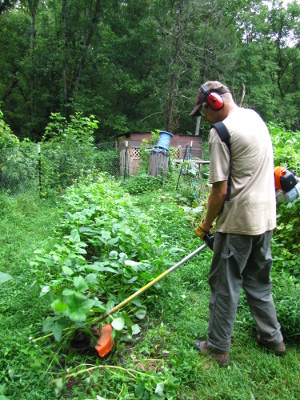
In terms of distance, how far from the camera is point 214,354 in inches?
86.7

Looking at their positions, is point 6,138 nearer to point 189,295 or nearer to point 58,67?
point 189,295

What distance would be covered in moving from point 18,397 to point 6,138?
→ 5.72 metres

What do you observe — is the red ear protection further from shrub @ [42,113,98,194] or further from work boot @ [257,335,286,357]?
shrub @ [42,113,98,194]

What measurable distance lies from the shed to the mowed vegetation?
19.5ft

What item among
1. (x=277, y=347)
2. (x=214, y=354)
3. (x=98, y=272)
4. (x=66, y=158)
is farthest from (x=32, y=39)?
(x=277, y=347)

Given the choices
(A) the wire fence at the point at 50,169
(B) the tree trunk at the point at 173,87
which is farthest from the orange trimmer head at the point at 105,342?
(B) the tree trunk at the point at 173,87

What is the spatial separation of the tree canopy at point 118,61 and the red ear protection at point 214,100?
17.8 meters

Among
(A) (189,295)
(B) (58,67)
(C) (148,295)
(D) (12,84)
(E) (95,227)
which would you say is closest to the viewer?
(C) (148,295)

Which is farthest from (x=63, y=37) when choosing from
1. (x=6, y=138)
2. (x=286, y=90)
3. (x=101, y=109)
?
(x=286, y=90)

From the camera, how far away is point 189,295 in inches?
120

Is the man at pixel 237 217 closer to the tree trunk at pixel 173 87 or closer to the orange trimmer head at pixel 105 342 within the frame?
the orange trimmer head at pixel 105 342

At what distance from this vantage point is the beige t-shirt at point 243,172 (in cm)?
198

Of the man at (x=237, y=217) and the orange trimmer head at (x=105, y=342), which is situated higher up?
the man at (x=237, y=217)

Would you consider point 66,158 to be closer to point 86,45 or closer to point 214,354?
point 214,354
